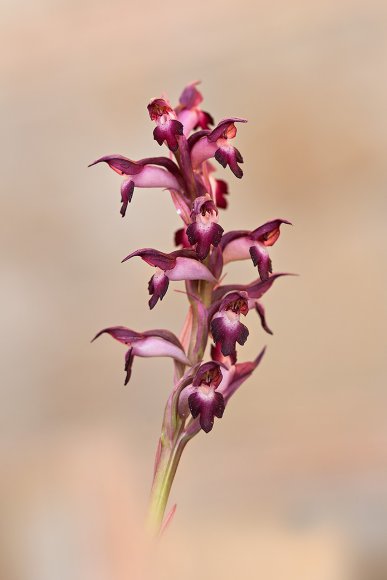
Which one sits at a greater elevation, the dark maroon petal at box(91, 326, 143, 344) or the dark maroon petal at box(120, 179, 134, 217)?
the dark maroon petal at box(120, 179, 134, 217)

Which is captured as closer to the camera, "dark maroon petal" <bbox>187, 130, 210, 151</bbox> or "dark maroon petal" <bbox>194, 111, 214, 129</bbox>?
"dark maroon petal" <bbox>187, 130, 210, 151</bbox>

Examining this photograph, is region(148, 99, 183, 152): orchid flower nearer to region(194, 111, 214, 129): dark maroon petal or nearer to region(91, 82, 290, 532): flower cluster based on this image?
region(91, 82, 290, 532): flower cluster

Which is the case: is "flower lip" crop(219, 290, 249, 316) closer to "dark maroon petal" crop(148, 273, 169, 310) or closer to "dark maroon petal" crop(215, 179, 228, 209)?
"dark maroon petal" crop(148, 273, 169, 310)

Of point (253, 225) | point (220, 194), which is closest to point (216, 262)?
point (220, 194)

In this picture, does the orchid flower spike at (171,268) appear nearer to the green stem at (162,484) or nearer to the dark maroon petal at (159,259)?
the dark maroon petal at (159,259)

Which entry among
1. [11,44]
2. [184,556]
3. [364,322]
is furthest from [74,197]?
[184,556]

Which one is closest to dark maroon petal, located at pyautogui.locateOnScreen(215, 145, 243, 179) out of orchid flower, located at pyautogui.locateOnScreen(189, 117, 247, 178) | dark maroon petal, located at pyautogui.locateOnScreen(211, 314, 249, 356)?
orchid flower, located at pyautogui.locateOnScreen(189, 117, 247, 178)

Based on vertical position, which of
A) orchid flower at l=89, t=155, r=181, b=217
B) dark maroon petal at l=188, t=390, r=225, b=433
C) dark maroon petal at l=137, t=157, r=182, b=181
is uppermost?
dark maroon petal at l=137, t=157, r=182, b=181

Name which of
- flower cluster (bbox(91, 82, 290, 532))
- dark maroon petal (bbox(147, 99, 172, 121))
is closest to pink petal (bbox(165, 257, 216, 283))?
flower cluster (bbox(91, 82, 290, 532))
